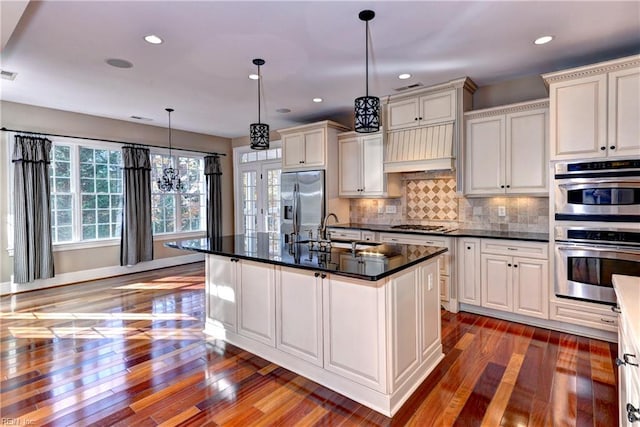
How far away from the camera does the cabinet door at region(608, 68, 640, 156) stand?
290cm

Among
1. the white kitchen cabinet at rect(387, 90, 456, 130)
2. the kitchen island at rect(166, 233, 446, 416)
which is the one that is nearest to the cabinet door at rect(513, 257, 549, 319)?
the kitchen island at rect(166, 233, 446, 416)

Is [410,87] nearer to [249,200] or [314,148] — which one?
[314,148]

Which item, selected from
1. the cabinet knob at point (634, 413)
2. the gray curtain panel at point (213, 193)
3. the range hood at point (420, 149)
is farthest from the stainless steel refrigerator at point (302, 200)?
the cabinet knob at point (634, 413)

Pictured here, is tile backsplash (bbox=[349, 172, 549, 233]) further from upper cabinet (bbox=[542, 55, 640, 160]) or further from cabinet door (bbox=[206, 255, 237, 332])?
cabinet door (bbox=[206, 255, 237, 332])

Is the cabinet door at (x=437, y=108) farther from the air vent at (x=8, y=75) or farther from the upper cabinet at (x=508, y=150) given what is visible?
the air vent at (x=8, y=75)

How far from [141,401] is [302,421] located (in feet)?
3.60

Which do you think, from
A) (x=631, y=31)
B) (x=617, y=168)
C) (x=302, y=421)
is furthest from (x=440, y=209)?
(x=302, y=421)

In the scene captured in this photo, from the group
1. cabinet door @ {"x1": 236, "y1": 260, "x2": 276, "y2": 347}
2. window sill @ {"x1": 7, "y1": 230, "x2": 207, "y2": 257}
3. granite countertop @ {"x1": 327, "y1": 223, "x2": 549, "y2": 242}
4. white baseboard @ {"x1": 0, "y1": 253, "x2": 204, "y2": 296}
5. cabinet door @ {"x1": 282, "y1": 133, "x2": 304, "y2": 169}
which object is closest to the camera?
cabinet door @ {"x1": 236, "y1": 260, "x2": 276, "y2": 347}

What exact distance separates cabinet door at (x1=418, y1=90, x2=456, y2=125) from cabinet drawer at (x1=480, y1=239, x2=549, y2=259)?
4.89ft

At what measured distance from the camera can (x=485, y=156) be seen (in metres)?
3.97

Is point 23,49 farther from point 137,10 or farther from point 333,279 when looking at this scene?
point 333,279

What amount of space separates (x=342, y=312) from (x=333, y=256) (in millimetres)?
426

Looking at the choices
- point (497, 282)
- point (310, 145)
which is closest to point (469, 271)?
point (497, 282)

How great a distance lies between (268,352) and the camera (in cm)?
282
